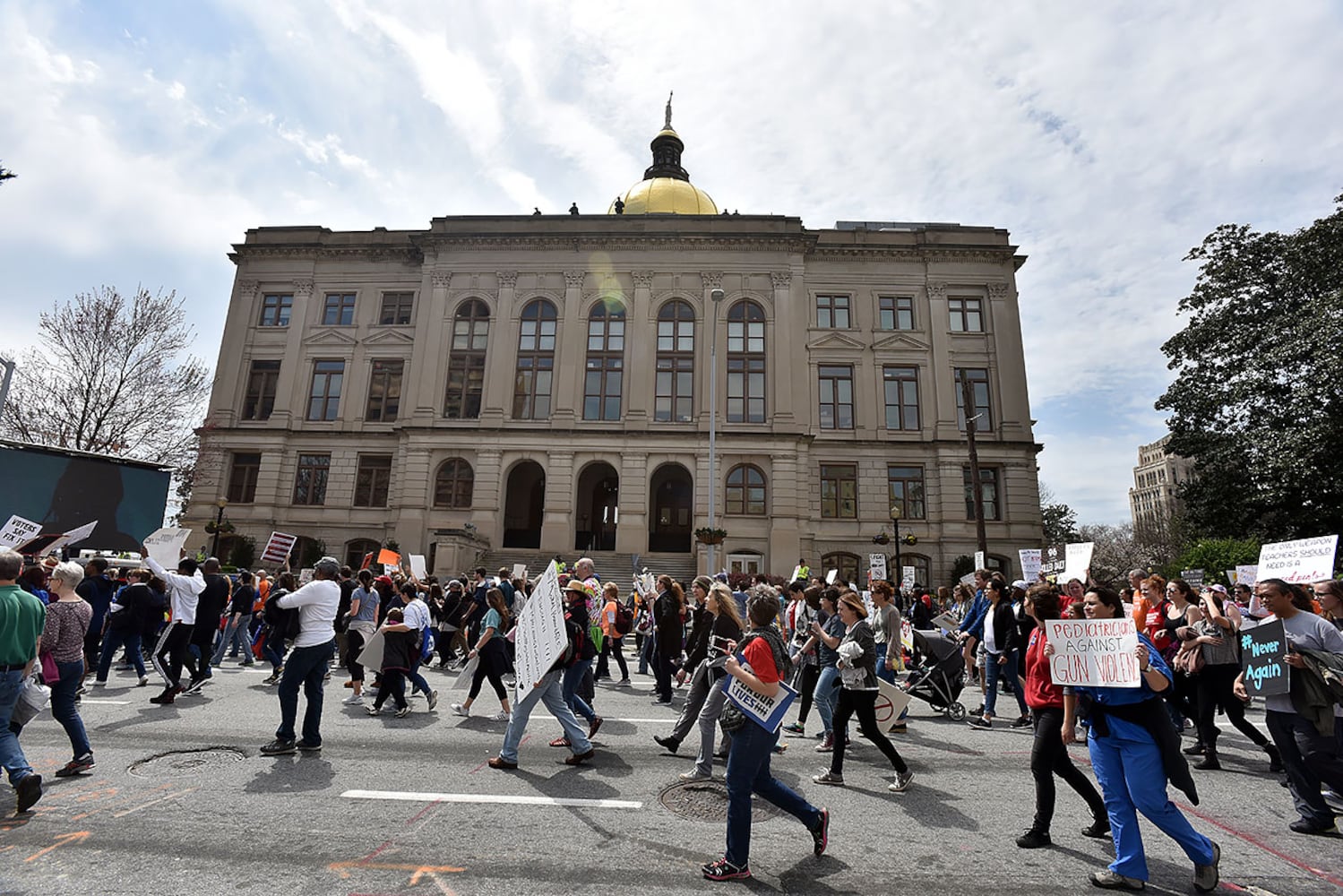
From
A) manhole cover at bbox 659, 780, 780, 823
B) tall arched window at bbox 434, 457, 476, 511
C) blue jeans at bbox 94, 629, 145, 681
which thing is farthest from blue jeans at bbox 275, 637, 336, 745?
tall arched window at bbox 434, 457, 476, 511

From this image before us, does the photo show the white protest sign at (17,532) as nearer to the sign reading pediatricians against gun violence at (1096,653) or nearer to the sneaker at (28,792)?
the sneaker at (28,792)

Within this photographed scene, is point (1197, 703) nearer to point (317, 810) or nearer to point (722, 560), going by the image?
point (317, 810)

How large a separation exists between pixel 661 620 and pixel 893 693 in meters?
4.97

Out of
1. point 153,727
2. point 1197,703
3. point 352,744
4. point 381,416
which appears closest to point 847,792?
point 1197,703

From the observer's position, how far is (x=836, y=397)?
36844 mm

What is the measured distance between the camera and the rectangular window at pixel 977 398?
35.7m

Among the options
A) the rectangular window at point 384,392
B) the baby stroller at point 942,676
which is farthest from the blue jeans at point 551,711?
the rectangular window at point 384,392

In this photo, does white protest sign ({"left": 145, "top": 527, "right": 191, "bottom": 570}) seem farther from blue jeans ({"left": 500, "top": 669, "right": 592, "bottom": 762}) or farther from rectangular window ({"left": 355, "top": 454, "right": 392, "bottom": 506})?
rectangular window ({"left": 355, "top": 454, "right": 392, "bottom": 506})

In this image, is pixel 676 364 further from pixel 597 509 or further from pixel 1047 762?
pixel 1047 762

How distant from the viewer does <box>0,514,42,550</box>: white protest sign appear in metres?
11.9

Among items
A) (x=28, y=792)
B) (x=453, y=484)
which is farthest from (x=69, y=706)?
(x=453, y=484)

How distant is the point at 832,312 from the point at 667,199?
16541mm

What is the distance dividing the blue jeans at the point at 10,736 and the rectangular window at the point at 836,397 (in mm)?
33933

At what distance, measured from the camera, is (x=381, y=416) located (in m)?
37.8
